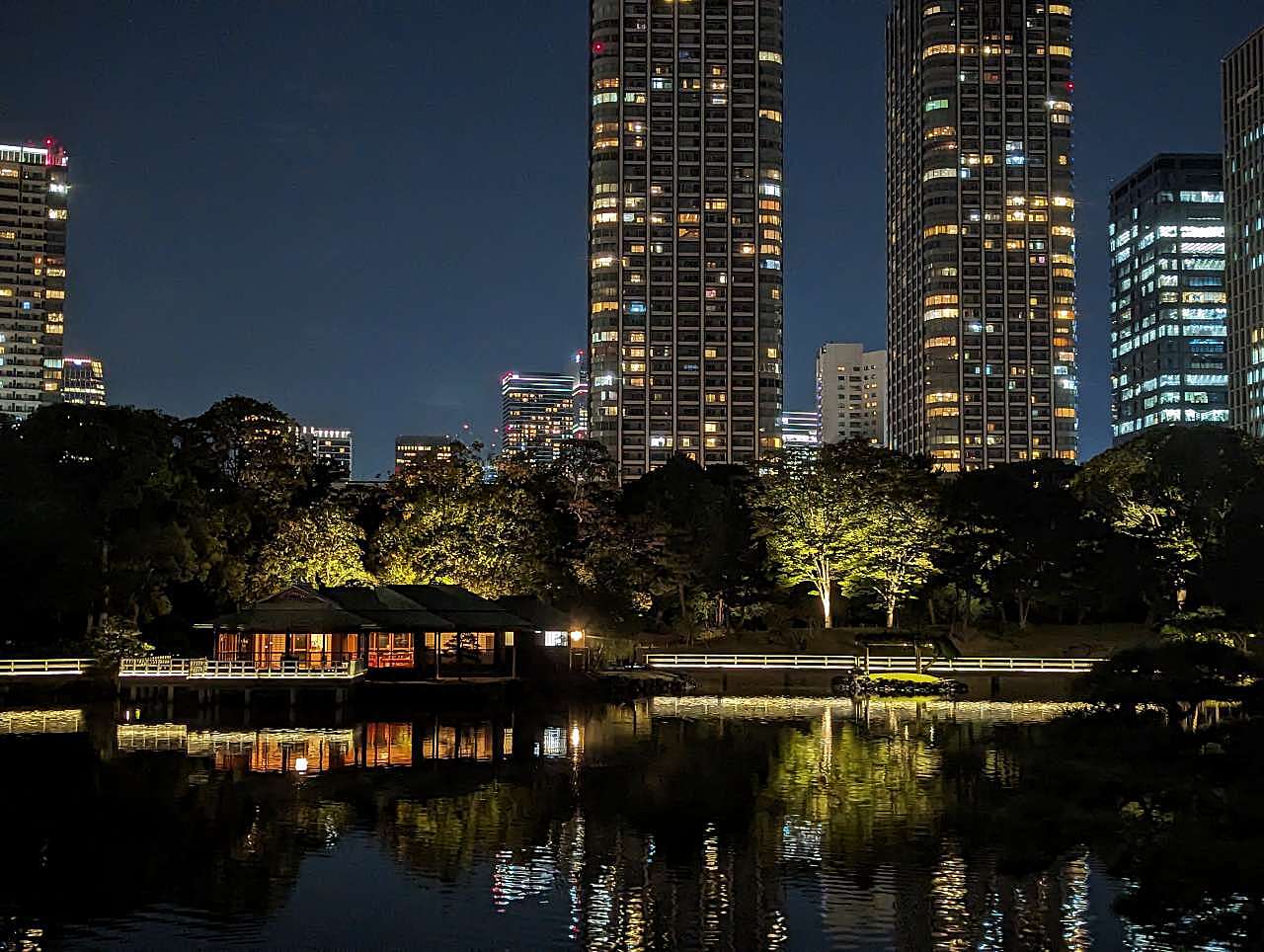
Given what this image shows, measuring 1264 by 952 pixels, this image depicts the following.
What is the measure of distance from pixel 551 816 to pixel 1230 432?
53229 mm

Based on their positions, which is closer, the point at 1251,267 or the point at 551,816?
the point at 551,816

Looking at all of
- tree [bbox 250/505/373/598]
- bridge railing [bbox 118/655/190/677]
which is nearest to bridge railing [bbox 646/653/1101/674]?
tree [bbox 250/505/373/598]

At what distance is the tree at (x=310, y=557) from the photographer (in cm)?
7300

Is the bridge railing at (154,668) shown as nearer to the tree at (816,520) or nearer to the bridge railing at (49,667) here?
the bridge railing at (49,667)

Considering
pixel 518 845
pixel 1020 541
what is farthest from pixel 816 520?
pixel 518 845

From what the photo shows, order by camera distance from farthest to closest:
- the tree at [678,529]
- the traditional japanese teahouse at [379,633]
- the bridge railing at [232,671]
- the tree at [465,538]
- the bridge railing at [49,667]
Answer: the tree at [678,529], the tree at [465,538], the bridge railing at [49,667], the traditional japanese teahouse at [379,633], the bridge railing at [232,671]

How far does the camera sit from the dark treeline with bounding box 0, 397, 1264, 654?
213ft

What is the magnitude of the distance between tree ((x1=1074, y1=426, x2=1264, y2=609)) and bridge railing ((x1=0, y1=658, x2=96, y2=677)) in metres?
52.3

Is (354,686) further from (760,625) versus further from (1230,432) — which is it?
(1230,432)

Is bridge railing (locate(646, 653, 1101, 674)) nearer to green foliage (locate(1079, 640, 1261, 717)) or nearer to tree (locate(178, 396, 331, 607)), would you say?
tree (locate(178, 396, 331, 607))

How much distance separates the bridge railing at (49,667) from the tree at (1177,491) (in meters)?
52.3

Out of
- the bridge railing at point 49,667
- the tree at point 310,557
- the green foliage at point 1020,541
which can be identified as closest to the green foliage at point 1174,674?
the bridge railing at point 49,667

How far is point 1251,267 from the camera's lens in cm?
19800

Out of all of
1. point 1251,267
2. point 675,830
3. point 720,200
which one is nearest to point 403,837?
point 675,830
